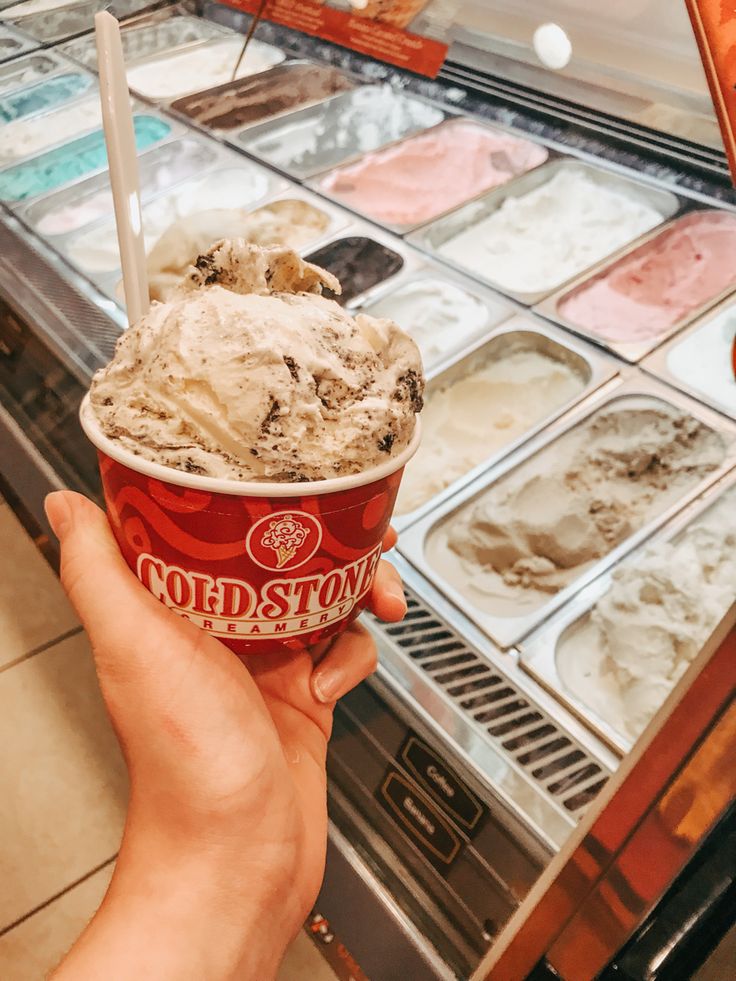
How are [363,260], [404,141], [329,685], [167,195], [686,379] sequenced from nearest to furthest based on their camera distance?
[329,685] → [686,379] → [363,260] → [167,195] → [404,141]

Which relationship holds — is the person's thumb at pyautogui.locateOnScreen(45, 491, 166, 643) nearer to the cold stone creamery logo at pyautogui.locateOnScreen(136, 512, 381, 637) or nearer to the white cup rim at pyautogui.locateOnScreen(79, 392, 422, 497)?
the cold stone creamery logo at pyautogui.locateOnScreen(136, 512, 381, 637)

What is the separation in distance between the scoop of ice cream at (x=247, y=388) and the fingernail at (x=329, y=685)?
1.56 ft

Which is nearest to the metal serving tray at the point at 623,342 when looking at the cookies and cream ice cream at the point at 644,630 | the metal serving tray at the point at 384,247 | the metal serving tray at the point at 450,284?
the metal serving tray at the point at 450,284

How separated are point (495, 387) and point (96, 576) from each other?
1.31 m

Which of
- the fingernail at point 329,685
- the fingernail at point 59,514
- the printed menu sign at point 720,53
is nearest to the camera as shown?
the printed menu sign at point 720,53

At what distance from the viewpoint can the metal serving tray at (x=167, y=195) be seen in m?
2.11

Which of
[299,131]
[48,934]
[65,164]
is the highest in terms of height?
[65,164]

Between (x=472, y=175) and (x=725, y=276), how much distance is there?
0.88m

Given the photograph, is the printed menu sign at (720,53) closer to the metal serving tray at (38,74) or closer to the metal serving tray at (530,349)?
the metal serving tray at (530,349)

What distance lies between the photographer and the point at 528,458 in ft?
5.59

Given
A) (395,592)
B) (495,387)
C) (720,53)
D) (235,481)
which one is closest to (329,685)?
(395,592)

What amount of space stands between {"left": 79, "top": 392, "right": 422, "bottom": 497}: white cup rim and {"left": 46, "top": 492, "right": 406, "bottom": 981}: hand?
0.21m

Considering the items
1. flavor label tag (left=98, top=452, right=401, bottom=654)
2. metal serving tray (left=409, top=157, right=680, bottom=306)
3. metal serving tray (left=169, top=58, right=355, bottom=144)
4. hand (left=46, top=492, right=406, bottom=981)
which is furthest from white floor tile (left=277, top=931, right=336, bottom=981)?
metal serving tray (left=169, top=58, right=355, bottom=144)

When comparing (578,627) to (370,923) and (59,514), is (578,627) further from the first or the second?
(59,514)
